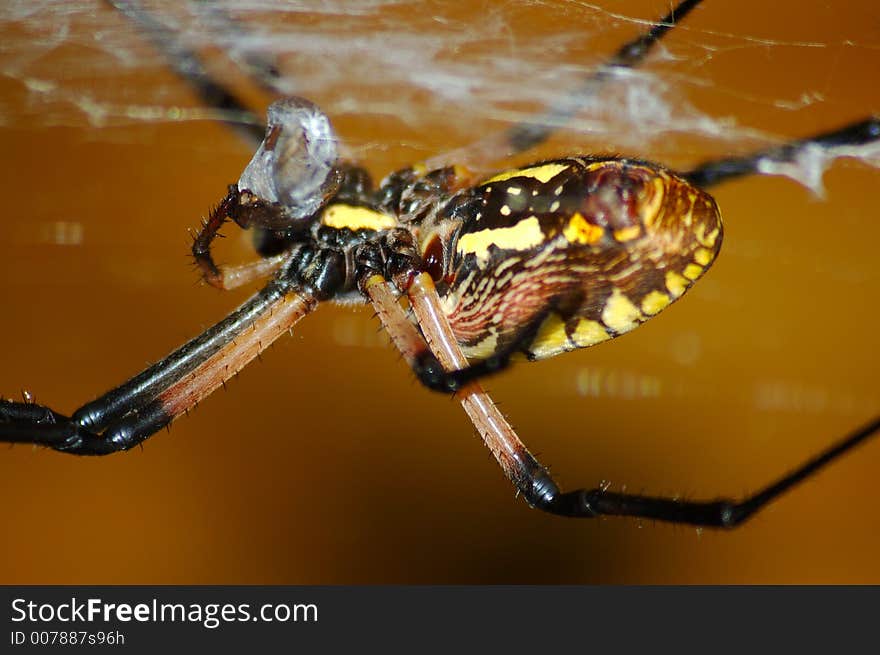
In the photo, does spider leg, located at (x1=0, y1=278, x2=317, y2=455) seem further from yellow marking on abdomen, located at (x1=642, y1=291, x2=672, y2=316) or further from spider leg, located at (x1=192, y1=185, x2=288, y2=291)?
yellow marking on abdomen, located at (x1=642, y1=291, x2=672, y2=316)

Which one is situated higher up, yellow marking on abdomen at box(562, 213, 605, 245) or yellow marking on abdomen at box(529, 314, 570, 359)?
yellow marking on abdomen at box(562, 213, 605, 245)

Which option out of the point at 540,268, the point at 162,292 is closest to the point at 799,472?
the point at 540,268

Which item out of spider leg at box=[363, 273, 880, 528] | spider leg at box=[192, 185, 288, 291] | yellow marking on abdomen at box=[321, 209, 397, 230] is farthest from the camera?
yellow marking on abdomen at box=[321, 209, 397, 230]

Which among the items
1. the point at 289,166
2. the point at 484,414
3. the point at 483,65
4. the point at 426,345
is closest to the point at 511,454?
the point at 484,414

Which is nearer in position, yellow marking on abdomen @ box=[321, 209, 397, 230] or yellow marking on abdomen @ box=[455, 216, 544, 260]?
yellow marking on abdomen @ box=[455, 216, 544, 260]

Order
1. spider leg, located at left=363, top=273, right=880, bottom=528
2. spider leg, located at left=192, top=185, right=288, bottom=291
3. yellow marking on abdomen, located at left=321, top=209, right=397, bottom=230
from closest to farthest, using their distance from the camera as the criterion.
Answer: spider leg, located at left=363, top=273, right=880, bottom=528 → spider leg, located at left=192, top=185, right=288, bottom=291 → yellow marking on abdomen, located at left=321, top=209, right=397, bottom=230

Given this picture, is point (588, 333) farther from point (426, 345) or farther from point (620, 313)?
point (426, 345)

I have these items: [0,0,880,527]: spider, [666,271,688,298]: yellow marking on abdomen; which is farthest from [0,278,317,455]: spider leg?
[666,271,688,298]: yellow marking on abdomen
